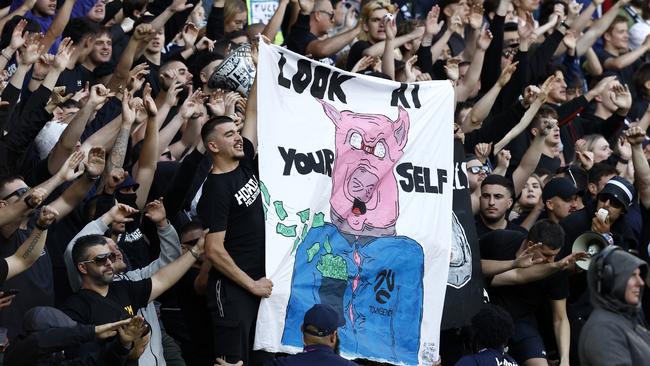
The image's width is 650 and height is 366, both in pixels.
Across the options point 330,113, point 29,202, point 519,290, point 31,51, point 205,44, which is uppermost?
point 205,44

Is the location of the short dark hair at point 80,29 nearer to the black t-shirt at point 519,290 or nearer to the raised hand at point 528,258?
the black t-shirt at point 519,290

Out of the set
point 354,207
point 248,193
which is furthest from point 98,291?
point 354,207

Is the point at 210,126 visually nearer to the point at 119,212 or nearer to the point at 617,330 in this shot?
the point at 119,212

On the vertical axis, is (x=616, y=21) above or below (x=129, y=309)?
above

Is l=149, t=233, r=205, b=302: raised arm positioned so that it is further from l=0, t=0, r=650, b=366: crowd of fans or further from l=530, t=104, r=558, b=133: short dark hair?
l=530, t=104, r=558, b=133: short dark hair

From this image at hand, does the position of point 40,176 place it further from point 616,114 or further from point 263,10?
point 616,114

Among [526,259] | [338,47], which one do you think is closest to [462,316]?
[526,259]

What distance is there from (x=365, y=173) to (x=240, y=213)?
1070mm

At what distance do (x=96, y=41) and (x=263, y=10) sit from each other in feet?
11.2

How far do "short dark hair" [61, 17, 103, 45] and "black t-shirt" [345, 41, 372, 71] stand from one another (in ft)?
7.75

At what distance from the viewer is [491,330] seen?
918 centimetres

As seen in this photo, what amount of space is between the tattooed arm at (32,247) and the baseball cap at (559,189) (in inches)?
172

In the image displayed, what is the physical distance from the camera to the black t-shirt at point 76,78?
39.7 ft

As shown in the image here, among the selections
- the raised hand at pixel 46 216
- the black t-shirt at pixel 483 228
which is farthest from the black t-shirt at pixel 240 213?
the black t-shirt at pixel 483 228
